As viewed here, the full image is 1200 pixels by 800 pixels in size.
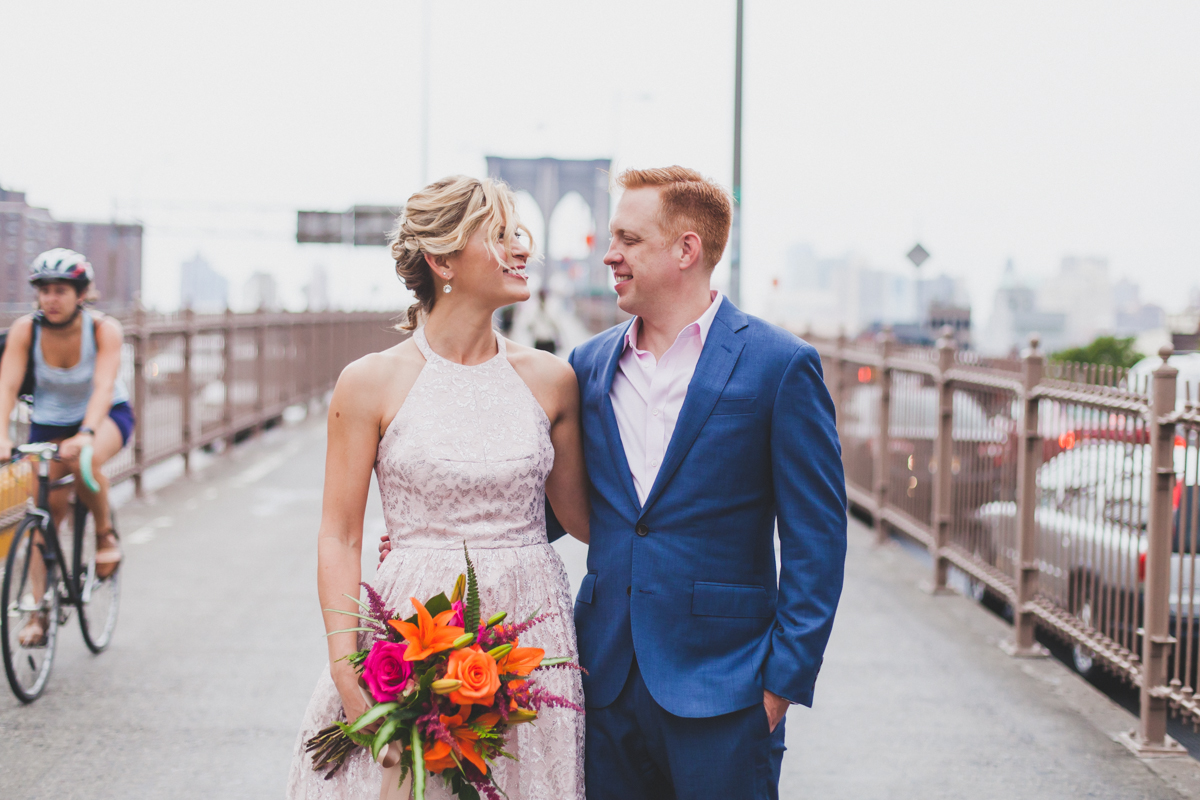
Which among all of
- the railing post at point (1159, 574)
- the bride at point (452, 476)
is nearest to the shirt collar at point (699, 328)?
the bride at point (452, 476)

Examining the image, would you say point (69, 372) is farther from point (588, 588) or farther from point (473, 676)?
point (473, 676)

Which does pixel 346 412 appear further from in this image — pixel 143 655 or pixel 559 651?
pixel 143 655

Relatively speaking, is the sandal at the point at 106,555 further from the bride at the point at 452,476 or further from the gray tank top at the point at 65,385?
the bride at the point at 452,476

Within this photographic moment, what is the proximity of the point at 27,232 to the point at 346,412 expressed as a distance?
41.1ft

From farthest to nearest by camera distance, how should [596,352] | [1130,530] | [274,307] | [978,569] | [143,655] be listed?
[274,307]
[978,569]
[143,655]
[1130,530]
[596,352]

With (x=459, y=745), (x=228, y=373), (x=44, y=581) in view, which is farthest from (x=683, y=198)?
(x=228, y=373)

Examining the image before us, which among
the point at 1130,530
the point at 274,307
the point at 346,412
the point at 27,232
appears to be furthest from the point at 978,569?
the point at 274,307

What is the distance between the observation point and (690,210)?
2730 mm

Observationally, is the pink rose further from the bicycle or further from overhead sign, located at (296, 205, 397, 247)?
overhead sign, located at (296, 205, 397, 247)

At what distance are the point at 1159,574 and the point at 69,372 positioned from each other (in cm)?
514

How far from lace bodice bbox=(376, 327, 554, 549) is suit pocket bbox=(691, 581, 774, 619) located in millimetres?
440

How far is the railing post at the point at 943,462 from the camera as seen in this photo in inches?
304

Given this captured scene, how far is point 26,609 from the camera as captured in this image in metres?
5.21

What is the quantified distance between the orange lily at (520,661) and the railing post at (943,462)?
5.82 m
